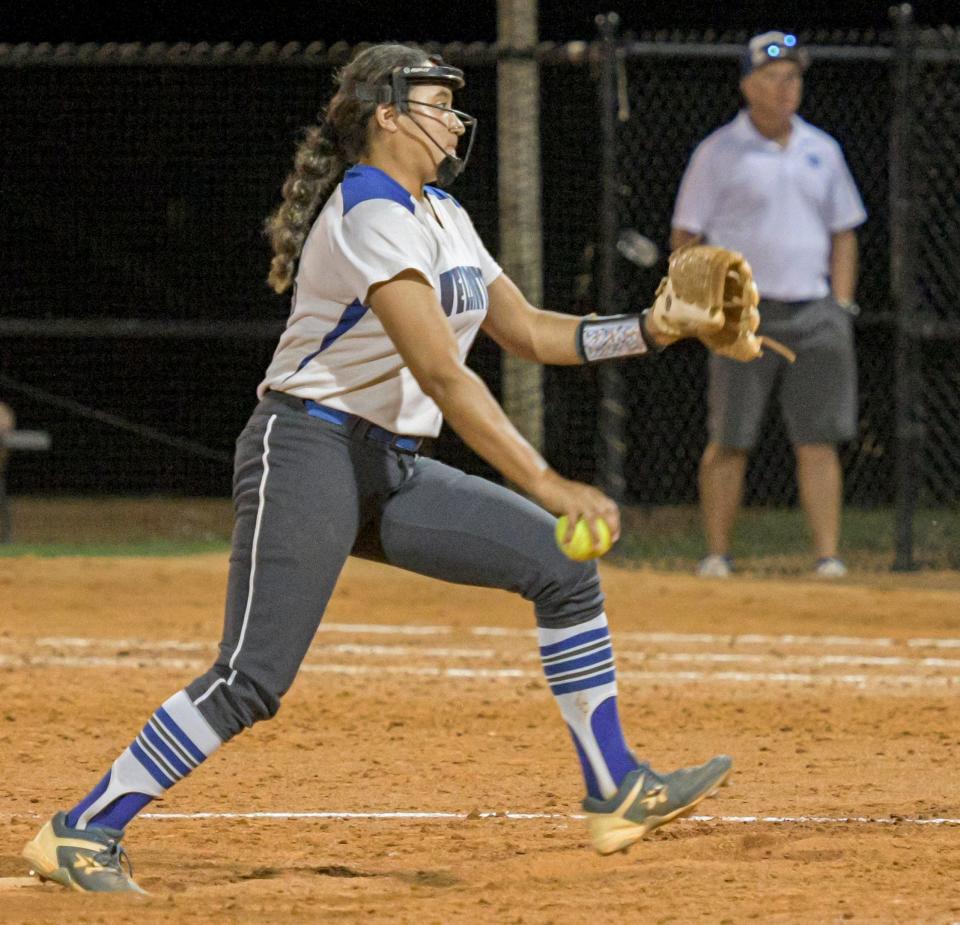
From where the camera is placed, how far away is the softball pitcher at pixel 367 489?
4.48 meters

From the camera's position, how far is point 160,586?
10273 millimetres

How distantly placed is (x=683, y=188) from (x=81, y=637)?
→ 403 centimetres

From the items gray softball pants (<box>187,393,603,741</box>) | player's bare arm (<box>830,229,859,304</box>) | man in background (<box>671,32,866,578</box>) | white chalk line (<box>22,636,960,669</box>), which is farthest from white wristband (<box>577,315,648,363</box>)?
player's bare arm (<box>830,229,859,304</box>)

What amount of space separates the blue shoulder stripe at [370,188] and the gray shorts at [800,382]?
6.03 metres

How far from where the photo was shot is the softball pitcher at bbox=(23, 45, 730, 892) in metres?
4.48

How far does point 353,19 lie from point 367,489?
1361 centimetres

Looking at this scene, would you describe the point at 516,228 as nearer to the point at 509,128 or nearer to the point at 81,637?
the point at 509,128

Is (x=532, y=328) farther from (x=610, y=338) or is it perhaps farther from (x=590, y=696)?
(x=590, y=696)

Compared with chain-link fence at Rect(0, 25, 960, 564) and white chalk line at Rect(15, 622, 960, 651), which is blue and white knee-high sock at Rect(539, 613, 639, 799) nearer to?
white chalk line at Rect(15, 622, 960, 651)

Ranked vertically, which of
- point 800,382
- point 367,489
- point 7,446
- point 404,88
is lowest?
point 7,446

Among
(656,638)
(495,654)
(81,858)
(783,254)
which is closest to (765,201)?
(783,254)

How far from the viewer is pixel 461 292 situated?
4.67m

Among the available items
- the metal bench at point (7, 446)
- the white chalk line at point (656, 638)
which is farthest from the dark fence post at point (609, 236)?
the metal bench at point (7, 446)

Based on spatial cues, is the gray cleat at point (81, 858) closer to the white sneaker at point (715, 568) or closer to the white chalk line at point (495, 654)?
the white chalk line at point (495, 654)
